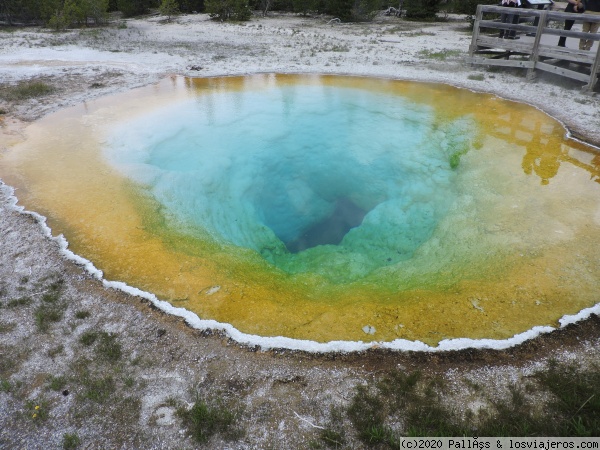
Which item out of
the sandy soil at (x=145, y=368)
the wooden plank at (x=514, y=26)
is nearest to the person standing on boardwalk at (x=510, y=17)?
the wooden plank at (x=514, y=26)

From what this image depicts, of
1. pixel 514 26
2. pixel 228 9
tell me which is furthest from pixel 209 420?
pixel 228 9

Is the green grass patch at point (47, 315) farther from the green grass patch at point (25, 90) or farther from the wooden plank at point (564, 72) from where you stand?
the wooden plank at point (564, 72)

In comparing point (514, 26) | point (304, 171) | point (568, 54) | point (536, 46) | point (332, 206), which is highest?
point (514, 26)

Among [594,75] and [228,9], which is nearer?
[594,75]

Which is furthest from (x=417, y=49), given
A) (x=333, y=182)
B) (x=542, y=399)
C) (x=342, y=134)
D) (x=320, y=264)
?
(x=542, y=399)

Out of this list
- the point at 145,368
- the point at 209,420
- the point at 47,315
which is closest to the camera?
the point at 209,420

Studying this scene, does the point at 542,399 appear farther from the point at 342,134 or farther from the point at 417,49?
the point at 417,49

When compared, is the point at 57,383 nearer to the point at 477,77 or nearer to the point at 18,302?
the point at 18,302
